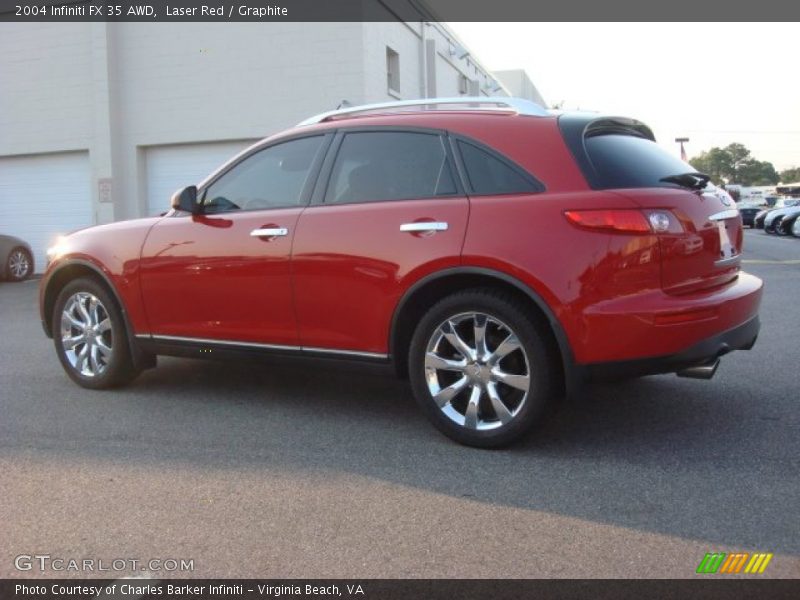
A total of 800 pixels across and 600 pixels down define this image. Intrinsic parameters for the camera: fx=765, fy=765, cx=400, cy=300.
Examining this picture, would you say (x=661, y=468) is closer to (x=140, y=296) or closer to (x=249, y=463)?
(x=249, y=463)

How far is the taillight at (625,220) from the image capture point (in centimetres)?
367

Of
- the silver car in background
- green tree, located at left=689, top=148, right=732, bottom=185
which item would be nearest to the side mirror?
the silver car in background

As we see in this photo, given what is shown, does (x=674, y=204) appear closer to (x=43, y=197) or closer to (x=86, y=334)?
(x=86, y=334)

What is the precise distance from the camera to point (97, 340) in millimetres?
5531

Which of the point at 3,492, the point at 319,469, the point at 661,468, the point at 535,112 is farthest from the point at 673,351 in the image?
the point at 3,492

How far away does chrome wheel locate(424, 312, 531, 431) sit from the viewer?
13.1 feet

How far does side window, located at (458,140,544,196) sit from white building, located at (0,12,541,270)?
1074 cm

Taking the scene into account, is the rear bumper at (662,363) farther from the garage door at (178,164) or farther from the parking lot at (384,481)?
the garage door at (178,164)

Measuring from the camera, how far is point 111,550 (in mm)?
3070

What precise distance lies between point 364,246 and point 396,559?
6.11ft

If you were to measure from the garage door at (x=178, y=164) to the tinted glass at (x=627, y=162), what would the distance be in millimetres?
12168

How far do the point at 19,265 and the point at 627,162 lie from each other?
14.4 metres

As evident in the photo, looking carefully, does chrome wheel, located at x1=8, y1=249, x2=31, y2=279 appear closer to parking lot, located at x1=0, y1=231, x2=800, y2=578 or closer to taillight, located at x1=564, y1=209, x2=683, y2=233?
parking lot, located at x1=0, y1=231, x2=800, y2=578

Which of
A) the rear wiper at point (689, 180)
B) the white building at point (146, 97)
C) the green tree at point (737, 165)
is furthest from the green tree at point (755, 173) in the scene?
the rear wiper at point (689, 180)
